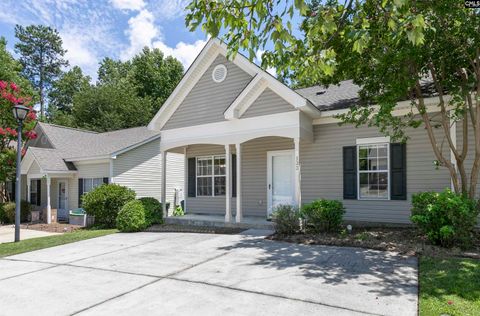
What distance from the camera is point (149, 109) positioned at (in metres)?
36.7

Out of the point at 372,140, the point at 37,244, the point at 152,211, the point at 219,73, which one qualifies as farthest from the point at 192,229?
the point at 372,140

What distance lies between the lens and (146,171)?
711 inches

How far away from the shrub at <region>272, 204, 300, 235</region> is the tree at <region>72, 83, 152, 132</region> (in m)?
29.7

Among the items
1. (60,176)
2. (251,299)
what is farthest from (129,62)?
(251,299)

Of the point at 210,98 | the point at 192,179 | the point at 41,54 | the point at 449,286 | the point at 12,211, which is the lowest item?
the point at 12,211

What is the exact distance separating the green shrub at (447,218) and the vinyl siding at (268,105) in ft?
14.7

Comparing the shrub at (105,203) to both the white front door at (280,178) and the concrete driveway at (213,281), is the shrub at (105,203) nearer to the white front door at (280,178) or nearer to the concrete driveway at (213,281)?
the concrete driveway at (213,281)

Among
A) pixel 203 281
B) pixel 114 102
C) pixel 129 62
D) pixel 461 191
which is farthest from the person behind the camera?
pixel 129 62

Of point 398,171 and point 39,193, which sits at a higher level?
point 398,171

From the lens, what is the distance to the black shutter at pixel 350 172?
1007 cm

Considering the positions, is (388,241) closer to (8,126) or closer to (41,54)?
(8,126)

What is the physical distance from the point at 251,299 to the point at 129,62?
47317 millimetres

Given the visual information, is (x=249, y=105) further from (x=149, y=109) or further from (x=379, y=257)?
(x=149, y=109)

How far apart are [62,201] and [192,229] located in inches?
444
